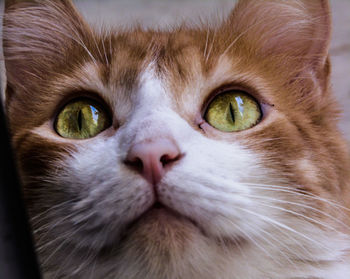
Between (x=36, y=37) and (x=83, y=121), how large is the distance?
0.37 metres

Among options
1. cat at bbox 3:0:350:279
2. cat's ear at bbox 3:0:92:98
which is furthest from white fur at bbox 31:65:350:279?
cat's ear at bbox 3:0:92:98

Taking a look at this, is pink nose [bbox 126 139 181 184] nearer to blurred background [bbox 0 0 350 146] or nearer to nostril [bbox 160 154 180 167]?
nostril [bbox 160 154 180 167]

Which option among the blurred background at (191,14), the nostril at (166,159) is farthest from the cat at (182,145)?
the blurred background at (191,14)

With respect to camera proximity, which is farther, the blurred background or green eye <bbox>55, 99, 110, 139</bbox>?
the blurred background

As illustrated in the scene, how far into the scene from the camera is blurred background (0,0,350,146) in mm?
2166

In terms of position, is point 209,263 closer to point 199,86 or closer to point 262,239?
point 262,239

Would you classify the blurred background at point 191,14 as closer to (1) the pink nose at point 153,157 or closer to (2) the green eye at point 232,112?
(2) the green eye at point 232,112

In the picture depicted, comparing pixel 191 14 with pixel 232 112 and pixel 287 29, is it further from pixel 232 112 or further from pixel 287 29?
pixel 232 112

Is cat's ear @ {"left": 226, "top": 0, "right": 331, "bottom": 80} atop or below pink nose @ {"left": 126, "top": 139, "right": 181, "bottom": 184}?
atop

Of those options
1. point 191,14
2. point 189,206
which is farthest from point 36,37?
point 191,14

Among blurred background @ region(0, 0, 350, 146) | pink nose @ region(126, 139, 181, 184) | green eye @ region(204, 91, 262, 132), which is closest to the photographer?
pink nose @ region(126, 139, 181, 184)

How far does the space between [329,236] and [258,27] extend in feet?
1.91

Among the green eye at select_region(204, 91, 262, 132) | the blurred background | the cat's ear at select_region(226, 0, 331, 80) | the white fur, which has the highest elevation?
the blurred background

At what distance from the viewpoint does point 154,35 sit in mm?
1236
